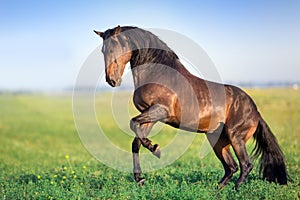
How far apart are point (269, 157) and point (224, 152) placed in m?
0.87

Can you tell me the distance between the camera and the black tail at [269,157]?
25.2 feet

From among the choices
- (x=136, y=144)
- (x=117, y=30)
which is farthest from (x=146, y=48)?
(x=136, y=144)

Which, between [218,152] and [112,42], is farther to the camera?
[218,152]

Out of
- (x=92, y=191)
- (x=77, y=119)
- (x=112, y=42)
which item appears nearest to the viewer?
(x=112, y=42)

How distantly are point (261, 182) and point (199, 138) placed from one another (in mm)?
13833

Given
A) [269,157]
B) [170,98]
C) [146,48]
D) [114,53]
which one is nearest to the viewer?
[114,53]

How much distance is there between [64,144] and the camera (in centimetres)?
2177

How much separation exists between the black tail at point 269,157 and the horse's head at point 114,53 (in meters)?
2.96

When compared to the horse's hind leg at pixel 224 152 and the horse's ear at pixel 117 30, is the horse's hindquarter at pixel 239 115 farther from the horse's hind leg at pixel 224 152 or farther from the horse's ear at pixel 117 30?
the horse's ear at pixel 117 30

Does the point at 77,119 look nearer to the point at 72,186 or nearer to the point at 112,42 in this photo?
the point at 72,186

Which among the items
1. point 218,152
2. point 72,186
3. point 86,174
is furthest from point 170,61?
point 86,174

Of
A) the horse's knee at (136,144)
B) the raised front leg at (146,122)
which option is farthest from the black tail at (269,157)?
the horse's knee at (136,144)

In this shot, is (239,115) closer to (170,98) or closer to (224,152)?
(224,152)

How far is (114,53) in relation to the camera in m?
6.42
